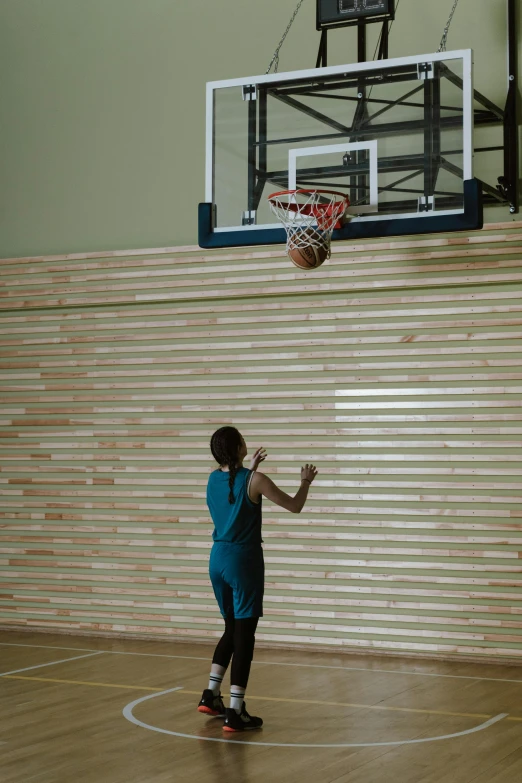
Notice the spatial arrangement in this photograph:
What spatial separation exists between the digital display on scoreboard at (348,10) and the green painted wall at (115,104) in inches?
41.1

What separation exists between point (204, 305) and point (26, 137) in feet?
9.54

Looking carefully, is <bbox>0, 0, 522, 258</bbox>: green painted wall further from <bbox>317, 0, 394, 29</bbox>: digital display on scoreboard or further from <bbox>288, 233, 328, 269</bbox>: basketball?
<bbox>288, 233, 328, 269</bbox>: basketball

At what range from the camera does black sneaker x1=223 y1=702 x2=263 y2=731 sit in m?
5.96

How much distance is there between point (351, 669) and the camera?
26.7 feet

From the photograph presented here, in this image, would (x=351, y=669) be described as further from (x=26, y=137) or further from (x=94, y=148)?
(x=26, y=137)

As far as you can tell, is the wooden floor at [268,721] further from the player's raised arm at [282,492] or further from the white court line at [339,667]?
the player's raised arm at [282,492]

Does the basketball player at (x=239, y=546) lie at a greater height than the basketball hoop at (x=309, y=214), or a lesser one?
lesser

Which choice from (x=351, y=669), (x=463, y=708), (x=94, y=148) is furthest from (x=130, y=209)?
(x=463, y=708)

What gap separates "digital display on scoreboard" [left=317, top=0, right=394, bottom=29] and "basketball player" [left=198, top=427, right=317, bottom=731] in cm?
392

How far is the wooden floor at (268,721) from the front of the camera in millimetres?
5254

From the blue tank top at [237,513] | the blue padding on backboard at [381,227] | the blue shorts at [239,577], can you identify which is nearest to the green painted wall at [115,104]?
the blue padding on backboard at [381,227]

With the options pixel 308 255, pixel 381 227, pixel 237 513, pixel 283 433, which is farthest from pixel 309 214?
pixel 237 513

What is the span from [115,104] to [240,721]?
671cm

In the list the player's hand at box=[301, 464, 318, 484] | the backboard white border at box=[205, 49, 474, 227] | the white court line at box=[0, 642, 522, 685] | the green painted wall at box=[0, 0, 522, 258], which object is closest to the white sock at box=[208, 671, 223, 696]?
the player's hand at box=[301, 464, 318, 484]
